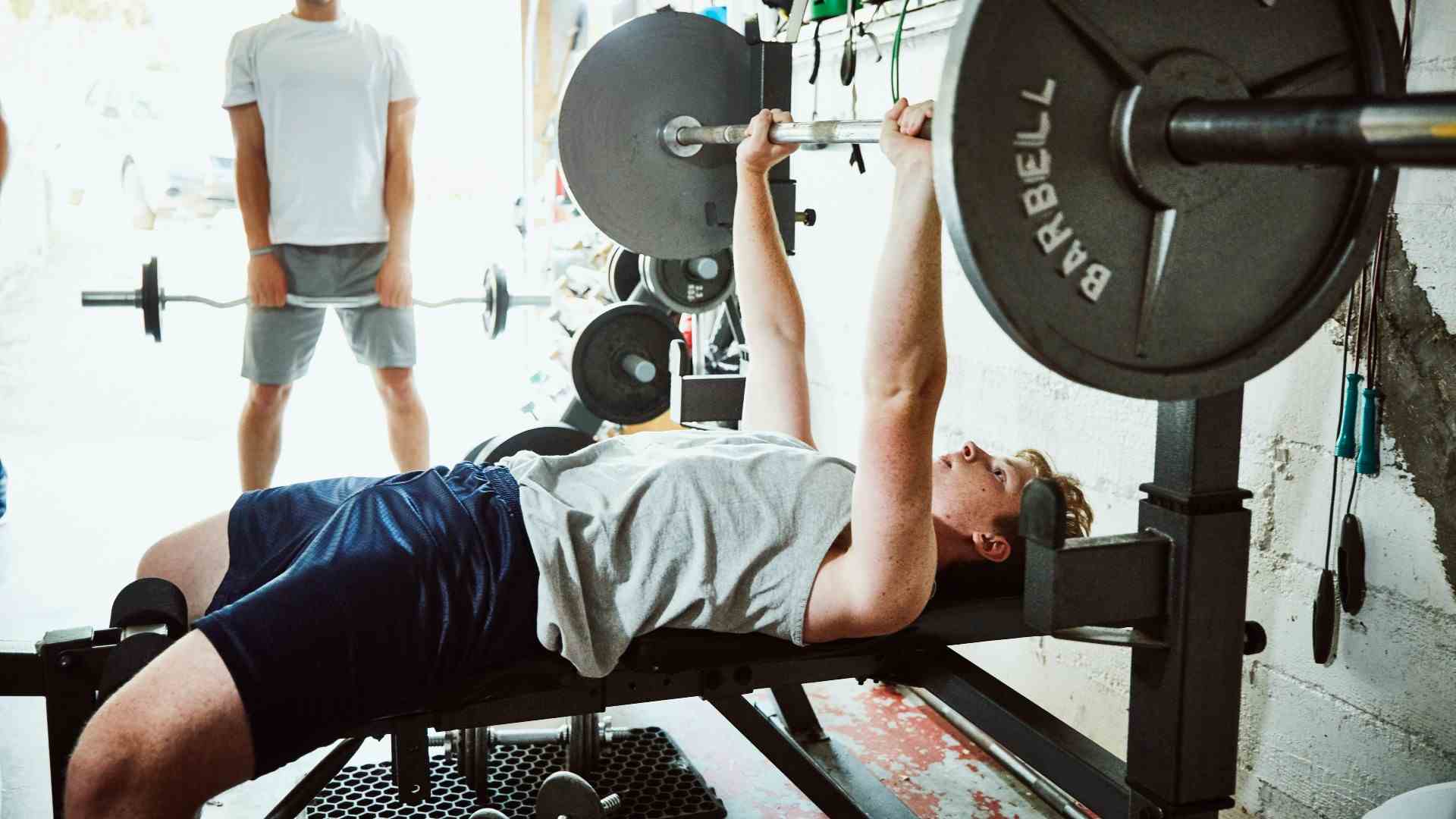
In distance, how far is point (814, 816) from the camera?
1.98 m

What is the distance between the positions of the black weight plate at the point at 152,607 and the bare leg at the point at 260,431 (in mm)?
1784

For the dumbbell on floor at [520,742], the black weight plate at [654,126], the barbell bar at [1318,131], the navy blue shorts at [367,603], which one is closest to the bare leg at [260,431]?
the dumbbell on floor at [520,742]

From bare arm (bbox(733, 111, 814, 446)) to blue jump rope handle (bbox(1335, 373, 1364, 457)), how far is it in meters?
0.74

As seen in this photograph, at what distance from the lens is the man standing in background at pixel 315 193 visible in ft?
10.0

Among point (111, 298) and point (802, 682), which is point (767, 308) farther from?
point (111, 298)

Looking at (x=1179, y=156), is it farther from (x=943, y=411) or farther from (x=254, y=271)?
(x=254, y=271)

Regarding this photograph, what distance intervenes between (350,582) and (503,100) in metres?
5.55

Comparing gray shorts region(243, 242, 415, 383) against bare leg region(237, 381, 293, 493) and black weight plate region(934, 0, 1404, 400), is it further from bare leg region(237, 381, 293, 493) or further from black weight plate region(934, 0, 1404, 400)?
black weight plate region(934, 0, 1404, 400)

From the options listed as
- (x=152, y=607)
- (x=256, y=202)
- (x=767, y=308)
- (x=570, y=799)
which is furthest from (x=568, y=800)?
(x=256, y=202)

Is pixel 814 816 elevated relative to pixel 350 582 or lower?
lower

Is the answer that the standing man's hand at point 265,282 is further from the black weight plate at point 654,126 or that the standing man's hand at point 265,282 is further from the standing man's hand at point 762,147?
the standing man's hand at point 762,147

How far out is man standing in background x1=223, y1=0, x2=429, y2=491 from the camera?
10.0 feet

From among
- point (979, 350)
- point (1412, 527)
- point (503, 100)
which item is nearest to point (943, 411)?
point (979, 350)

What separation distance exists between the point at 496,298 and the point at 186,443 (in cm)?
253
